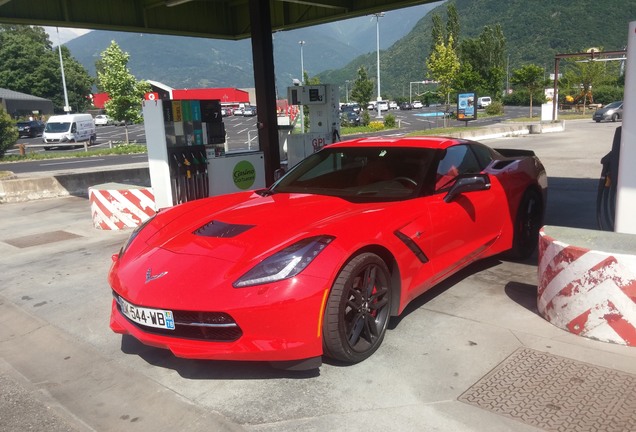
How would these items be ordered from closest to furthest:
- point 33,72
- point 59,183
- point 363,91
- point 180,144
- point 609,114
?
1. point 180,144
2. point 59,183
3. point 609,114
4. point 363,91
5. point 33,72

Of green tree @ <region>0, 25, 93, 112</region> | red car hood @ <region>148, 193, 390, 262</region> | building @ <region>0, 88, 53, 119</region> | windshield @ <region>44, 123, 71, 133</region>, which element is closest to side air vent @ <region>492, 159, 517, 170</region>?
red car hood @ <region>148, 193, 390, 262</region>

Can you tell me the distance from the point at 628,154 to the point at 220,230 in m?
3.24

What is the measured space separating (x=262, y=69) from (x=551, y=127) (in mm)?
21627

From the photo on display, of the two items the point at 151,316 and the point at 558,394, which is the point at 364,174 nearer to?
the point at 151,316

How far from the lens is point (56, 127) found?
33062mm

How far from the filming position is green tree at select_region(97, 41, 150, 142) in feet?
97.2

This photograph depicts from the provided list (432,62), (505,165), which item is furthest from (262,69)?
(432,62)

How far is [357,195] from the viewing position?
421 centimetres

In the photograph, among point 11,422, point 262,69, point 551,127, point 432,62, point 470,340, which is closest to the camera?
point 11,422

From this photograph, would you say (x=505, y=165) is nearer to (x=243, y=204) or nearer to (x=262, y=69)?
(x=243, y=204)

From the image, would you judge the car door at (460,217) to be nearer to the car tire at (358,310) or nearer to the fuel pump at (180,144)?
the car tire at (358,310)

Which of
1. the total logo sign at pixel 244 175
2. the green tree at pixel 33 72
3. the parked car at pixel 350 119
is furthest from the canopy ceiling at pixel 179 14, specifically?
the green tree at pixel 33 72

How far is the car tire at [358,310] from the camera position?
3.19m

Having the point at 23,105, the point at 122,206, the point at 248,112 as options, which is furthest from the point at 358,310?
the point at 248,112
